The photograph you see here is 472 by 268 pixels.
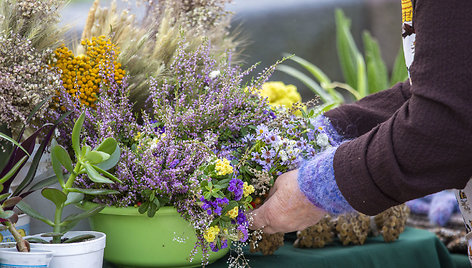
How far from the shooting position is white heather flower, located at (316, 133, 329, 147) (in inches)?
38.3

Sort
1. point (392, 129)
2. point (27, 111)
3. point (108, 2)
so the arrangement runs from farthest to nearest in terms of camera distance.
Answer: point (108, 2) → point (27, 111) → point (392, 129)

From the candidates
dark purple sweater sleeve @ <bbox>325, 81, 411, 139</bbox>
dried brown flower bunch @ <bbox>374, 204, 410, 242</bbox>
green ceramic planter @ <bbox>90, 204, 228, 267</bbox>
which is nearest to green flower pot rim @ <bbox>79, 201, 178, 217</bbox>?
green ceramic planter @ <bbox>90, 204, 228, 267</bbox>

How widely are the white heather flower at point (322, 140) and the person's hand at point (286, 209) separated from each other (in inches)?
4.7

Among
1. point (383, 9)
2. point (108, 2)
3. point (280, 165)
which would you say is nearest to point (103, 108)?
point (280, 165)

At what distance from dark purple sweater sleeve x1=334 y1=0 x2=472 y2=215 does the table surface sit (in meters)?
0.32

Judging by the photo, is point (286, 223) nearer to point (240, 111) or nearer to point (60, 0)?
point (240, 111)

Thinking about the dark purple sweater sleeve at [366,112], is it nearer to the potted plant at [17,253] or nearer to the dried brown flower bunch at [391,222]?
the dried brown flower bunch at [391,222]

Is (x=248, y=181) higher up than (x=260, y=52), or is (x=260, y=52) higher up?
(x=260, y=52)

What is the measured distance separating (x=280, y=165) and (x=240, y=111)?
0.13m

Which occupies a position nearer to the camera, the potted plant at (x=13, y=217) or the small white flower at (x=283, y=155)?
the potted plant at (x=13, y=217)

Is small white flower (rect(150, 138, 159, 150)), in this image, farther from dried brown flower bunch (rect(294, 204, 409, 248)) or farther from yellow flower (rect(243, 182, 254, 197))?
dried brown flower bunch (rect(294, 204, 409, 248))

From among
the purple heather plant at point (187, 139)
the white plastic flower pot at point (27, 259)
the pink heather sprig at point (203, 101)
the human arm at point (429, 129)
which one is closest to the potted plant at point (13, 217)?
the white plastic flower pot at point (27, 259)

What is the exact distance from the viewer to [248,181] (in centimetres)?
90

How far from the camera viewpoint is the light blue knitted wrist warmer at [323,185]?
82 centimetres
